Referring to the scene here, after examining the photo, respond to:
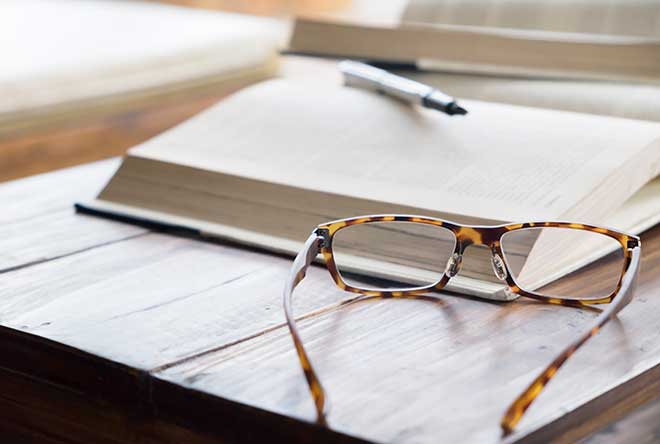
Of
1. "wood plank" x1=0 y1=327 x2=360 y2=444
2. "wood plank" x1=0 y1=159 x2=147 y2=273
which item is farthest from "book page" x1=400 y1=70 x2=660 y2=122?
"wood plank" x1=0 y1=327 x2=360 y2=444

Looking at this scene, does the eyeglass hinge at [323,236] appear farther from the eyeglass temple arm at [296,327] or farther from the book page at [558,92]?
the book page at [558,92]

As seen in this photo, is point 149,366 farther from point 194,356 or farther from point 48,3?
point 48,3

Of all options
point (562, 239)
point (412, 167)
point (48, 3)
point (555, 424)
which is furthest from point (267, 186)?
point (48, 3)

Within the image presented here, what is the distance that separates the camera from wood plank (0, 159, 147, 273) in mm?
676

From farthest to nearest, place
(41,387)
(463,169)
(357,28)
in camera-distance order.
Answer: (357,28) < (463,169) < (41,387)

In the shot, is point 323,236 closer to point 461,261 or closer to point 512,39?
point 461,261

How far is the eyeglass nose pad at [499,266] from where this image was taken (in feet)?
1.89

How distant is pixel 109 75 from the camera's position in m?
1.38

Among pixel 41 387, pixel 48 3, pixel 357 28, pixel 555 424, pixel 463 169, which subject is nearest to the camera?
pixel 555 424

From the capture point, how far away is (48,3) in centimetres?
210

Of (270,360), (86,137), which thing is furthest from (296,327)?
(86,137)

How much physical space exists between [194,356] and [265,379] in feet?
0.16

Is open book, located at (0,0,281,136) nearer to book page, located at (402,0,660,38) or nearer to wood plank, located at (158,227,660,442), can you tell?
book page, located at (402,0,660,38)

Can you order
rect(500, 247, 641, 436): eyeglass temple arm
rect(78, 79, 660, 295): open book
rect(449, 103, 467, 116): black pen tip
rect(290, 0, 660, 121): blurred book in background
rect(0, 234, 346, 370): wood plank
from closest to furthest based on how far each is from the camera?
rect(500, 247, 641, 436): eyeglass temple arm < rect(0, 234, 346, 370): wood plank < rect(78, 79, 660, 295): open book < rect(449, 103, 467, 116): black pen tip < rect(290, 0, 660, 121): blurred book in background
